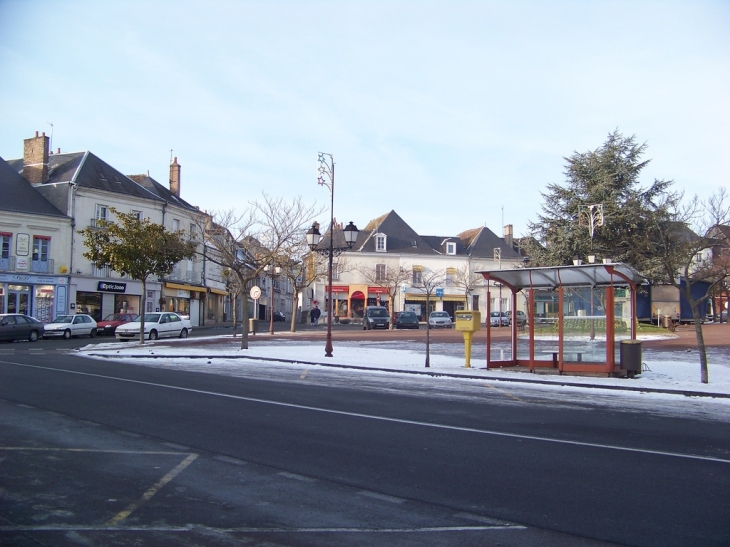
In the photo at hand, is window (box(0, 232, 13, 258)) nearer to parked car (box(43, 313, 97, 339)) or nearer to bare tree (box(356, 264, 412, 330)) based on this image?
parked car (box(43, 313, 97, 339))

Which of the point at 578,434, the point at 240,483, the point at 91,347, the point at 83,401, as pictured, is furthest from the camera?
the point at 91,347

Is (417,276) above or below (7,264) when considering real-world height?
above

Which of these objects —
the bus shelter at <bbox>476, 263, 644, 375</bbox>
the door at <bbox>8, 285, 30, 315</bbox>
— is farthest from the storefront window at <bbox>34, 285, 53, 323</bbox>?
the bus shelter at <bbox>476, 263, 644, 375</bbox>

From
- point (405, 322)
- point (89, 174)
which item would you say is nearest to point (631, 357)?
point (405, 322)

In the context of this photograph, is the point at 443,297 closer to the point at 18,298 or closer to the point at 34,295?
the point at 34,295

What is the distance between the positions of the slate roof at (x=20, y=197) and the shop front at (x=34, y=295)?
4.24 m

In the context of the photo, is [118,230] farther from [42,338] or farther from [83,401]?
[83,401]

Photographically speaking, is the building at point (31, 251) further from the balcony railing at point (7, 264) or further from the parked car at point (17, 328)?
the parked car at point (17, 328)

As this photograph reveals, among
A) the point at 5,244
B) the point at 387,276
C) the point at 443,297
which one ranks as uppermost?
the point at 5,244

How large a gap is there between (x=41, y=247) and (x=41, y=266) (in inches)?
51.6

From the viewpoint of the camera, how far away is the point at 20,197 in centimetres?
4159

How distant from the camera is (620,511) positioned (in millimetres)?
5609

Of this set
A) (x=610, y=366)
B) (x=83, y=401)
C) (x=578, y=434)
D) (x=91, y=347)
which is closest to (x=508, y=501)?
(x=578, y=434)

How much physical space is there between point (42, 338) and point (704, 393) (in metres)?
32.3
